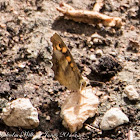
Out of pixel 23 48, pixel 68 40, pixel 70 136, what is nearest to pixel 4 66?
pixel 23 48

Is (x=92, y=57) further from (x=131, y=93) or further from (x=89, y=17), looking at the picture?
(x=131, y=93)

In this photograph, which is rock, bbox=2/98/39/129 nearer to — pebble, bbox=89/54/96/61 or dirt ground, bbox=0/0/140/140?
dirt ground, bbox=0/0/140/140

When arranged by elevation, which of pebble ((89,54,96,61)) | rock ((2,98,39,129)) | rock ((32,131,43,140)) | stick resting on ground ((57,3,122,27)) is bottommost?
rock ((32,131,43,140))

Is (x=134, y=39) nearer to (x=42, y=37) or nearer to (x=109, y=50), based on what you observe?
(x=109, y=50)

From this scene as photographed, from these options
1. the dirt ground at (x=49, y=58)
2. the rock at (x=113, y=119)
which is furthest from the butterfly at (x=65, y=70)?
the rock at (x=113, y=119)

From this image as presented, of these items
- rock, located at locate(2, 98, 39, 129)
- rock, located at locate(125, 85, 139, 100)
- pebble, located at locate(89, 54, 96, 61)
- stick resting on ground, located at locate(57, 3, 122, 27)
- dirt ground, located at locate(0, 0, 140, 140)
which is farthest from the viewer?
stick resting on ground, located at locate(57, 3, 122, 27)

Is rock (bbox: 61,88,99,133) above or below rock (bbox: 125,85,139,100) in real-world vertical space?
below

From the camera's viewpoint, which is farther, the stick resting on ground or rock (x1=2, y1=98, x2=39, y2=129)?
the stick resting on ground

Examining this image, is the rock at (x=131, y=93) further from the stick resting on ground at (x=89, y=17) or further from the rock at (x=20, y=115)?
the stick resting on ground at (x=89, y=17)

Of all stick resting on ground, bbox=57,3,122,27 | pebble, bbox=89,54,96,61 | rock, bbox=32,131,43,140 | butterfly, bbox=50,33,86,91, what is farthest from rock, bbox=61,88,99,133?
stick resting on ground, bbox=57,3,122,27
